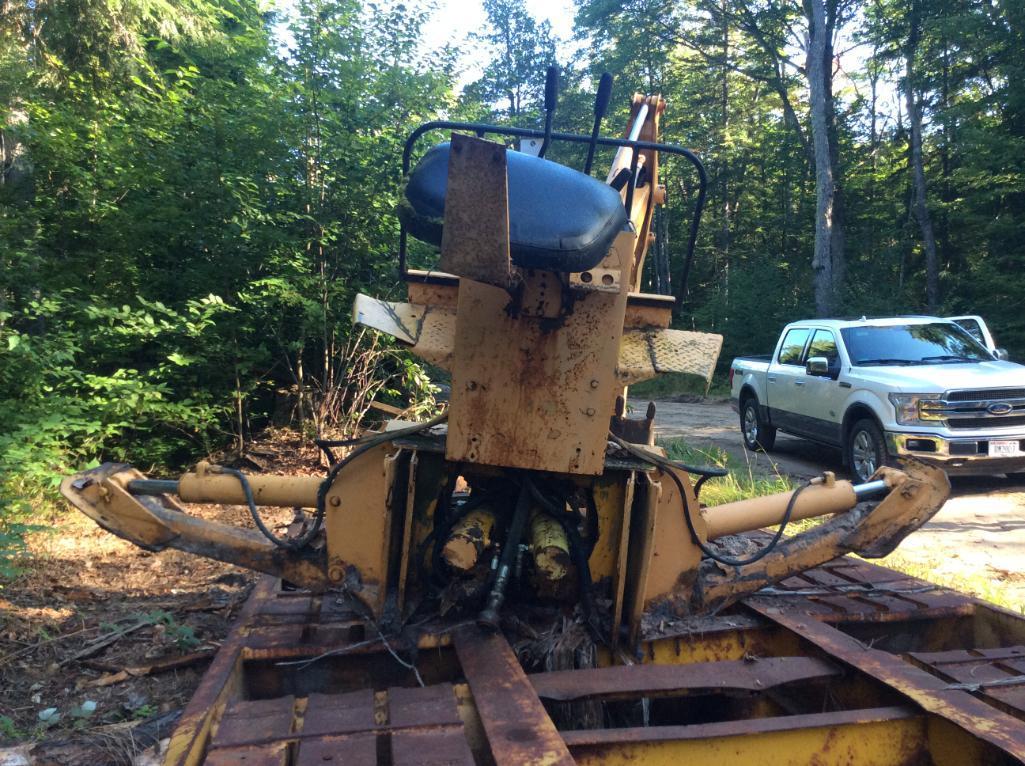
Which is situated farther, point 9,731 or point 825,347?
point 825,347

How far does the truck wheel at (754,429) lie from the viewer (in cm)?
1134

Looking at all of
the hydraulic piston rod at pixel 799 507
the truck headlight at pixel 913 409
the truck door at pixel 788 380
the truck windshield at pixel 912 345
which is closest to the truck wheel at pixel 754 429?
the truck door at pixel 788 380

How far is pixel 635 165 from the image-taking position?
329cm

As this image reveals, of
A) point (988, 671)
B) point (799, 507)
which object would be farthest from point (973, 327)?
point (988, 671)

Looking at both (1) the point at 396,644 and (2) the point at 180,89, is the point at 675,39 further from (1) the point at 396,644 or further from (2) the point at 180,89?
(1) the point at 396,644

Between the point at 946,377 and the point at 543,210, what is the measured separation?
7251 mm

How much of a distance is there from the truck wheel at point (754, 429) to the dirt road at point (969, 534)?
196 mm

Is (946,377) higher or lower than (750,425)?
higher

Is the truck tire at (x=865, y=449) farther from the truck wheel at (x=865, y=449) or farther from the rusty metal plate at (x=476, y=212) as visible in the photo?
the rusty metal plate at (x=476, y=212)

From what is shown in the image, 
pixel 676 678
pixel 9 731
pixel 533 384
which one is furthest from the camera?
pixel 9 731

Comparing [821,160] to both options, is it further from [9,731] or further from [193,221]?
[9,731]

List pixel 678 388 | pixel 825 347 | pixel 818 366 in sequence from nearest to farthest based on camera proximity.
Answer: pixel 818 366, pixel 825 347, pixel 678 388

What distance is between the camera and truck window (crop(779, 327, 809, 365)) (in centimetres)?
1038

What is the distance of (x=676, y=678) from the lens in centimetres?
254
